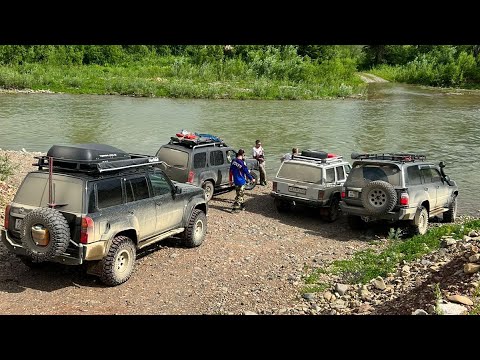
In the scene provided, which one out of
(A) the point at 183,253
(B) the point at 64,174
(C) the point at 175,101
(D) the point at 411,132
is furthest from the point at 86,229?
(C) the point at 175,101

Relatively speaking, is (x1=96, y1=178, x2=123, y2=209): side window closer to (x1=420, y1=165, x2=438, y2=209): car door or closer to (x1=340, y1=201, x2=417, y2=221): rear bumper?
(x1=340, y1=201, x2=417, y2=221): rear bumper

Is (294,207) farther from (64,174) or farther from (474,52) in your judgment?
(474,52)

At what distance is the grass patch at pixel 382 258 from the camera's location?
9.23m

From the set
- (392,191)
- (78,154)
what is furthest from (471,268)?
(78,154)

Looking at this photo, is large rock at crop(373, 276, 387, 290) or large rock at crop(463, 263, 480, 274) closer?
large rock at crop(463, 263, 480, 274)

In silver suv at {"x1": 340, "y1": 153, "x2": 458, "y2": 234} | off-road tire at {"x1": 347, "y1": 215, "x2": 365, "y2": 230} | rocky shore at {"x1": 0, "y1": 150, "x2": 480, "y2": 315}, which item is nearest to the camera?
rocky shore at {"x1": 0, "y1": 150, "x2": 480, "y2": 315}

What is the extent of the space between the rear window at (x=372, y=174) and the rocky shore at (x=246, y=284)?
5.11 ft


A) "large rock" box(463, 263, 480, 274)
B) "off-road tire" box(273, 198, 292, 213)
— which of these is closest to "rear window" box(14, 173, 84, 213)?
"large rock" box(463, 263, 480, 274)

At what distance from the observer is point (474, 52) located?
2842 inches

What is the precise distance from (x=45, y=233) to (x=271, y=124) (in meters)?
28.5

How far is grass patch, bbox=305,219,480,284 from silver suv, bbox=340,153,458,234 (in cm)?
103

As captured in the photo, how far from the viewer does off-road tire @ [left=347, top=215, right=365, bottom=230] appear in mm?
13297

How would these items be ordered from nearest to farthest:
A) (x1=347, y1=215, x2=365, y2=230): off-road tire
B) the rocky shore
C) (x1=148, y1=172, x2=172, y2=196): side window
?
the rocky shore, (x1=148, y1=172, x2=172, y2=196): side window, (x1=347, y1=215, x2=365, y2=230): off-road tire
